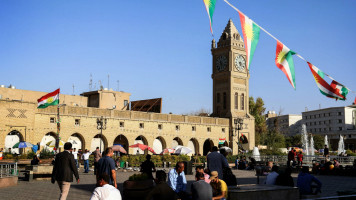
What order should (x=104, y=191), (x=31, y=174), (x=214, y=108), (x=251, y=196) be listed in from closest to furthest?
(x=104, y=191) < (x=251, y=196) < (x=31, y=174) < (x=214, y=108)

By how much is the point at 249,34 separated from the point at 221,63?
42.7 m

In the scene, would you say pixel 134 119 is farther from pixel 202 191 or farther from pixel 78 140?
pixel 202 191

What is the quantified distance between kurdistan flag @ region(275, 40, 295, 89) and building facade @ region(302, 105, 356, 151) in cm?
8587

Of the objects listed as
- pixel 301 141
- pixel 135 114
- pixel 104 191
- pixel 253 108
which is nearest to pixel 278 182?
pixel 104 191

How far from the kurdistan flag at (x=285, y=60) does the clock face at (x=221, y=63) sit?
40.9 m

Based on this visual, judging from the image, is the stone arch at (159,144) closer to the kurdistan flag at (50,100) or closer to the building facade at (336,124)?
Answer: the kurdistan flag at (50,100)

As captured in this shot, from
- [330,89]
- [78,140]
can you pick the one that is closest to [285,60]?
[330,89]

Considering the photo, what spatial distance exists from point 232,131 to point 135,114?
12.2m

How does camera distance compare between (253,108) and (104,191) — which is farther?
(253,108)

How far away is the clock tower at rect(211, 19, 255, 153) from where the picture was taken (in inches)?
2023

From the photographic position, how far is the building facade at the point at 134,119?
34219 millimetres

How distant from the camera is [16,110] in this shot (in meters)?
33.8

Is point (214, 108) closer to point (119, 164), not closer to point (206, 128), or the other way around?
point (206, 128)

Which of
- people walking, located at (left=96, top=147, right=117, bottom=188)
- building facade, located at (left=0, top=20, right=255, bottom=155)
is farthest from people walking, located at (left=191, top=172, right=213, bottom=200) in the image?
building facade, located at (left=0, top=20, right=255, bottom=155)
